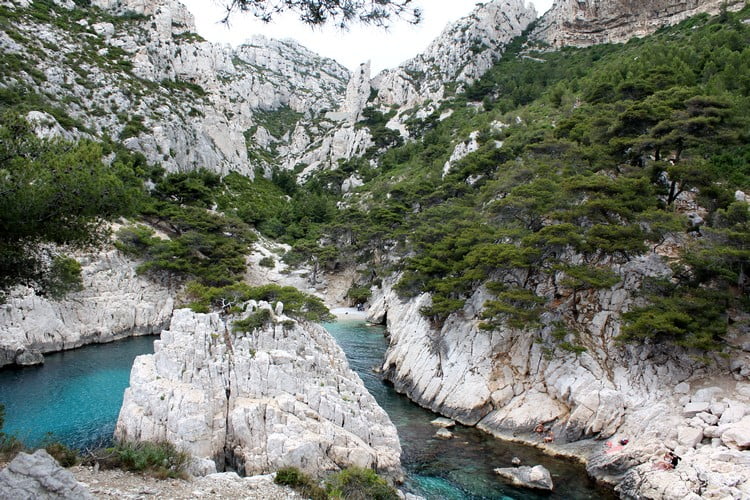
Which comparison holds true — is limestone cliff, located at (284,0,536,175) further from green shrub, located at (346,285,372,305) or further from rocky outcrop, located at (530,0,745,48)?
green shrub, located at (346,285,372,305)

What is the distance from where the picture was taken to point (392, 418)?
798 inches

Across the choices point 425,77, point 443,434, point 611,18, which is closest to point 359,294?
point 443,434

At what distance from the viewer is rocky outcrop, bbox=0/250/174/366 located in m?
27.1

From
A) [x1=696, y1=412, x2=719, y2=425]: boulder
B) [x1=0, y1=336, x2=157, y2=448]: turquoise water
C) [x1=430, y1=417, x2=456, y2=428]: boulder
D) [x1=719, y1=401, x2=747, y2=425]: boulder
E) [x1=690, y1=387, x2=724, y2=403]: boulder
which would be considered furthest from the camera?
[x1=430, y1=417, x2=456, y2=428]: boulder

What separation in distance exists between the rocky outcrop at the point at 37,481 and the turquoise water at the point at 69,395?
336 inches

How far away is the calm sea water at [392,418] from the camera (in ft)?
47.9

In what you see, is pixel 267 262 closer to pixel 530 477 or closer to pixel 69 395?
pixel 69 395

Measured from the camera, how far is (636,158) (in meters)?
28.1

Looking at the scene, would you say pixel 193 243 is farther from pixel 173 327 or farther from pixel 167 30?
pixel 167 30

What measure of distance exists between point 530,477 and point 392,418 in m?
7.09

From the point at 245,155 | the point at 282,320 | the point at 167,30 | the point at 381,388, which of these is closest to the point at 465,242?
the point at 381,388

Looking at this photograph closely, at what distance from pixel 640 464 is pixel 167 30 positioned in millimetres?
82034

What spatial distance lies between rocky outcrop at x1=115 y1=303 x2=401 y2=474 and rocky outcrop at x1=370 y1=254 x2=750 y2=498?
252 inches

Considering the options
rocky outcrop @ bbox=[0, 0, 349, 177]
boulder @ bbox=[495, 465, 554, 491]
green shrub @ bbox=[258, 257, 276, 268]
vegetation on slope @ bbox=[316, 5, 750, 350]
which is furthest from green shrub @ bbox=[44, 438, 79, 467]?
green shrub @ bbox=[258, 257, 276, 268]
